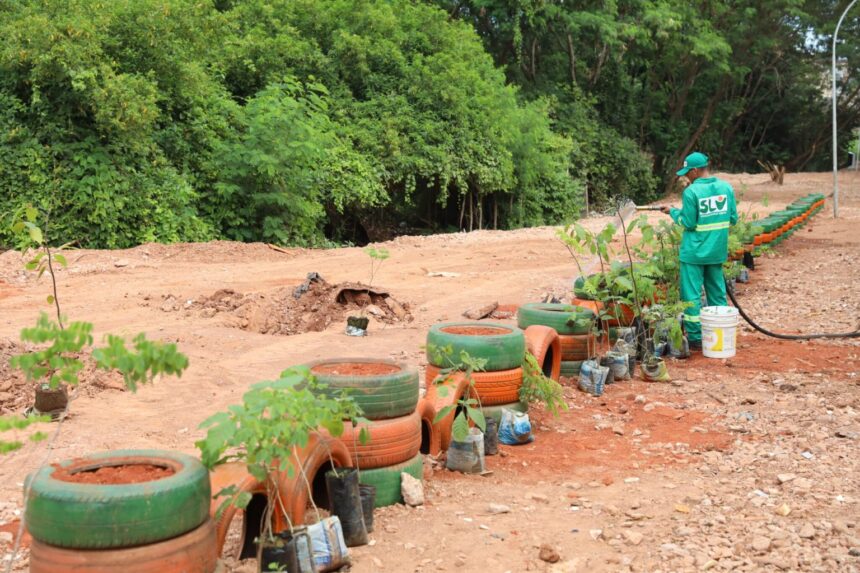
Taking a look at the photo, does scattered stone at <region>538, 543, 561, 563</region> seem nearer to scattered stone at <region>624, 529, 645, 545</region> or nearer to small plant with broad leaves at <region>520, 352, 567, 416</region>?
scattered stone at <region>624, 529, 645, 545</region>

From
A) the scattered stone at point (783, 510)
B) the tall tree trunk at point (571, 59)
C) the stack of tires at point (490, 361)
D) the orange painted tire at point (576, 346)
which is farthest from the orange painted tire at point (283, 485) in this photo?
the tall tree trunk at point (571, 59)

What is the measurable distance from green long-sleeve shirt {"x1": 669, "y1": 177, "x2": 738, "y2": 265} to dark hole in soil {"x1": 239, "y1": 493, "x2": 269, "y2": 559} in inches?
229

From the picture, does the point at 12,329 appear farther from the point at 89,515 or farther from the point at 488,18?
the point at 488,18

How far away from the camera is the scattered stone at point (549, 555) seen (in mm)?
3707

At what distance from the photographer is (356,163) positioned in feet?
61.3

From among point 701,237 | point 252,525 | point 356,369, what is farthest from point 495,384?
point 701,237

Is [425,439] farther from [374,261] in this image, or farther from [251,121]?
[251,121]

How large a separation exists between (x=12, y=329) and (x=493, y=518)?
688cm

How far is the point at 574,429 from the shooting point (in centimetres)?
596

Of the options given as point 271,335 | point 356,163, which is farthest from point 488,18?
point 271,335

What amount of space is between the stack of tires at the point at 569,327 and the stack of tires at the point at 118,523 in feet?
14.7

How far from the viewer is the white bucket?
7.94 meters

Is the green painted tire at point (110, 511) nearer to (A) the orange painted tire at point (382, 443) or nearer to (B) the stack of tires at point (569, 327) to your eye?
(A) the orange painted tire at point (382, 443)

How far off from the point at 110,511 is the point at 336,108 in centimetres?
1767
